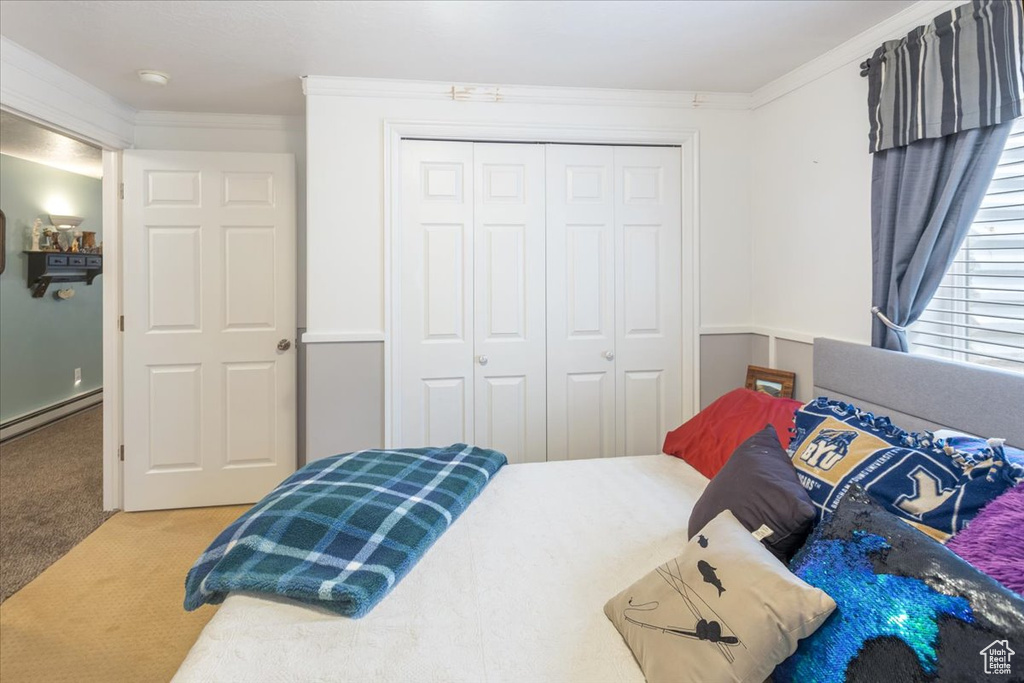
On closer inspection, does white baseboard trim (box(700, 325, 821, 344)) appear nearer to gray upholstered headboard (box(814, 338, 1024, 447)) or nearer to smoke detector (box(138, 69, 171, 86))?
gray upholstered headboard (box(814, 338, 1024, 447))

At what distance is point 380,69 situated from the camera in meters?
2.75

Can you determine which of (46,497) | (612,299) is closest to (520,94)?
(612,299)

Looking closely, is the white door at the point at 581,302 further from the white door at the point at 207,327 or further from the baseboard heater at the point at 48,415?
the baseboard heater at the point at 48,415

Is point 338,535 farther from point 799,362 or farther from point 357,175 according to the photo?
point 799,362

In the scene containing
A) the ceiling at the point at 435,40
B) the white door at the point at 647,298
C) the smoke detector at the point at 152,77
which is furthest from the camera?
the white door at the point at 647,298

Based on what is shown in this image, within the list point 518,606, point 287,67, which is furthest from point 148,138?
point 518,606

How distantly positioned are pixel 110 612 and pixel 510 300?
2294mm

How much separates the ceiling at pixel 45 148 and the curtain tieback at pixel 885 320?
15.1 feet

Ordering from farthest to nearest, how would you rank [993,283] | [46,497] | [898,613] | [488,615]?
1. [46,497]
2. [993,283]
3. [488,615]
4. [898,613]

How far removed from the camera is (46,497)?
3578 millimetres

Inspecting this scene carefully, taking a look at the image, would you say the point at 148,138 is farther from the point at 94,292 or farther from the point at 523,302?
the point at 94,292

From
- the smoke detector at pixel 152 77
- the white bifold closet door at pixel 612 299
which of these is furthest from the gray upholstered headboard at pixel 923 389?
the smoke detector at pixel 152 77

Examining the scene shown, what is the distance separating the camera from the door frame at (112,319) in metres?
3.24

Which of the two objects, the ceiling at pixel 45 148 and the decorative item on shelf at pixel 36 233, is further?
the decorative item on shelf at pixel 36 233
